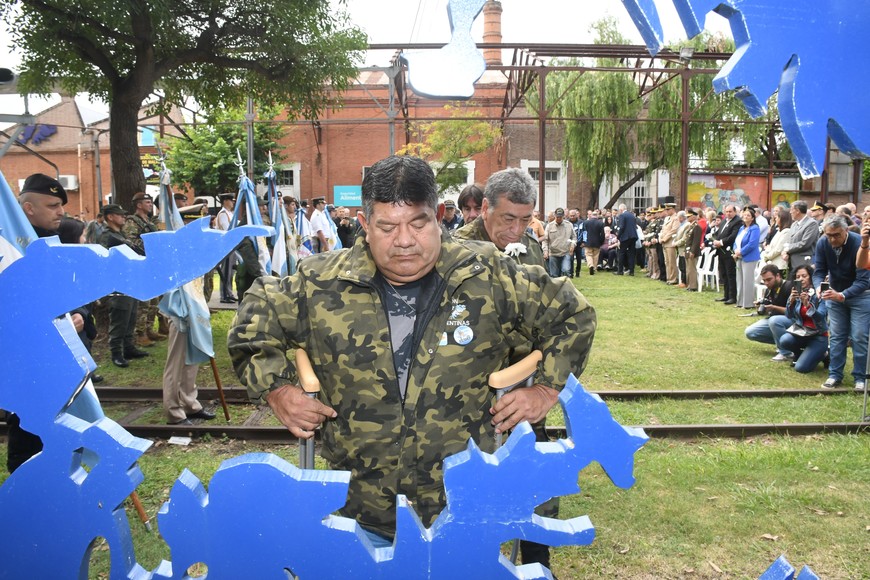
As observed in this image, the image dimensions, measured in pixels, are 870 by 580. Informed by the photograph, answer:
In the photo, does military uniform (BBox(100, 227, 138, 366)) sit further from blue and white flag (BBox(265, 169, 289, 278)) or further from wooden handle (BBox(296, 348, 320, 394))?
wooden handle (BBox(296, 348, 320, 394))

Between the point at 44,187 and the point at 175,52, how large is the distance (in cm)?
578

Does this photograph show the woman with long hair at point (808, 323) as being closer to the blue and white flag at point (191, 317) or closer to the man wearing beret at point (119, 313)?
the blue and white flag at point (191, 317)

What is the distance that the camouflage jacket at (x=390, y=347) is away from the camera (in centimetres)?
227

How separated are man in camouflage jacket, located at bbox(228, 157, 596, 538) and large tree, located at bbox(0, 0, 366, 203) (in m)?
6.93

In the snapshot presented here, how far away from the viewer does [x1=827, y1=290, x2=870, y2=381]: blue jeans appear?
24.5 feet

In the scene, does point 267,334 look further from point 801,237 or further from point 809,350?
point 801,237

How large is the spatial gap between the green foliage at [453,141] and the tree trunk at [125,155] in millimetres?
16593

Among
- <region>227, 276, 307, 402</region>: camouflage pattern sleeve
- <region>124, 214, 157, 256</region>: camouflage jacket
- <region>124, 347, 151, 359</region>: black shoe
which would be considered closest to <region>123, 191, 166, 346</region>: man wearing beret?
<region>124, 214, 157, 256</region>: camouflage jacket

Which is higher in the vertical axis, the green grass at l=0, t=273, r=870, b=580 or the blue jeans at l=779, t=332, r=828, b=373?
the blue jeans at l=779, t=332, r=828, b=373

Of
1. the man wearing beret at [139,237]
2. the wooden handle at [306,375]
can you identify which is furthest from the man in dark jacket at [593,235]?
the wooden handle at [306,375]

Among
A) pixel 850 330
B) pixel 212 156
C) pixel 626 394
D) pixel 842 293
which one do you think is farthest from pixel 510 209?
pixel 212 156

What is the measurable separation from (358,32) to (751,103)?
897cm

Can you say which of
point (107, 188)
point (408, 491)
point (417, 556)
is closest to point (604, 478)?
point (408, 491)

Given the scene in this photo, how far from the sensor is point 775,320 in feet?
30.2
